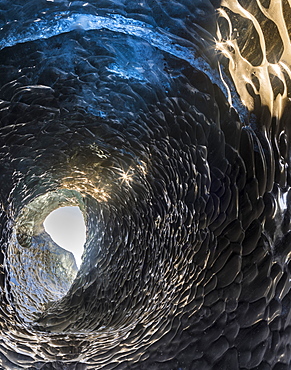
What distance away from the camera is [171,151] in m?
0.84

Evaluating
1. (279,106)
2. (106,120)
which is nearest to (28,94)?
(106,120)

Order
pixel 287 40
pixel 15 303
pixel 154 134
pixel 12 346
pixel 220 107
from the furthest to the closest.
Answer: pixel 15 303 < pixel 154 134 < pixel 12 346 < pixel 220 107 < pixel 287 40

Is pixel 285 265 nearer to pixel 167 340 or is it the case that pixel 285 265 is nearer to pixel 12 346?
pixel 167 340

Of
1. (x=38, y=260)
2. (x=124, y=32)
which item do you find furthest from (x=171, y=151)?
(x=38, y=260)

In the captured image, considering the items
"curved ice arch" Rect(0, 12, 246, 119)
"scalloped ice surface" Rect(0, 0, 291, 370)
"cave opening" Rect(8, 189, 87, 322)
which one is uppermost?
"curved ice arch" Rect(0, 12, 246, 119)

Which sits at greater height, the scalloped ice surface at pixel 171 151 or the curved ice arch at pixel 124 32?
the curved ice arch at pixel 124 32

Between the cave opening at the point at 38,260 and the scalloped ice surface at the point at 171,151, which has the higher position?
the scalloped ice surface at the point at 171,151

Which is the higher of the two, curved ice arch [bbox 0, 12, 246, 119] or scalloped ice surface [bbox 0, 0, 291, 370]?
curved ice arch [bbox 0, 12, 246, 119]

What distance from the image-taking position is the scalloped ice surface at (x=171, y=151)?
551 mm

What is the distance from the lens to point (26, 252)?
168 cm

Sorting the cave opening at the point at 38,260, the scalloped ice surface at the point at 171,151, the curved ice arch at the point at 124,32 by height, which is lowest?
the cave opening at the point at 38,260

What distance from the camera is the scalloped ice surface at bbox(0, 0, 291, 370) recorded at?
0.55 meters

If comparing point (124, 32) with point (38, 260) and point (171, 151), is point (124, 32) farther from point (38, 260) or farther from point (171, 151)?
point (38, 260)

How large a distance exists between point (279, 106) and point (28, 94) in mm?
607
